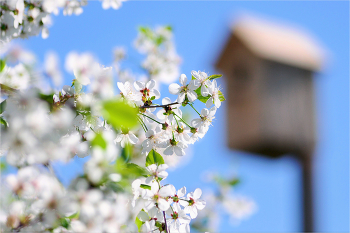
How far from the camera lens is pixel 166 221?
77 centimetres

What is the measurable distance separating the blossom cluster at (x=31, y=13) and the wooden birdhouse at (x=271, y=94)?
3.49 metres

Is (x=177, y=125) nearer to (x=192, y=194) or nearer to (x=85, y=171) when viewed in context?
(x=192, y=194)

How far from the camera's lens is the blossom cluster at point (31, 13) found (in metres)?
0.91

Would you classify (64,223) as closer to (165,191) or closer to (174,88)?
(165,191)

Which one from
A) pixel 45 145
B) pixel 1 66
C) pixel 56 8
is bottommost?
pixel 45 145

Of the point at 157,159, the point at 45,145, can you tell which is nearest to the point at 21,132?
the point at 45,145

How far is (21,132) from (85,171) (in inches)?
4.5

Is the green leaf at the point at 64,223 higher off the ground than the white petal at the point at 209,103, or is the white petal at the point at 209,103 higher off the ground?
the white petal at the point at 209,103

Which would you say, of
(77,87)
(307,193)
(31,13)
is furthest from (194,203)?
(307,193)

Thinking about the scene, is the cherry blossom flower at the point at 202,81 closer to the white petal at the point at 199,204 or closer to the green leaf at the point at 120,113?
the white petal at the point at 199,204

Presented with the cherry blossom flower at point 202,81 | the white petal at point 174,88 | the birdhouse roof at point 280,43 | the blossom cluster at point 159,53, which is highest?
the birdhouse roof at point 280,43

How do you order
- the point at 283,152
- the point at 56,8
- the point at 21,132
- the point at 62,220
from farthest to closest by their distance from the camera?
the point at 283,152, the point at 56,8, the point at 62,220, the point at 21,132

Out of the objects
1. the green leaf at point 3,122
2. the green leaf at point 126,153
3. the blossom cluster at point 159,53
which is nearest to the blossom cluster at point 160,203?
the green leaf at point 126,153

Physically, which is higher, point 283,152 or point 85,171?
point 283,152
